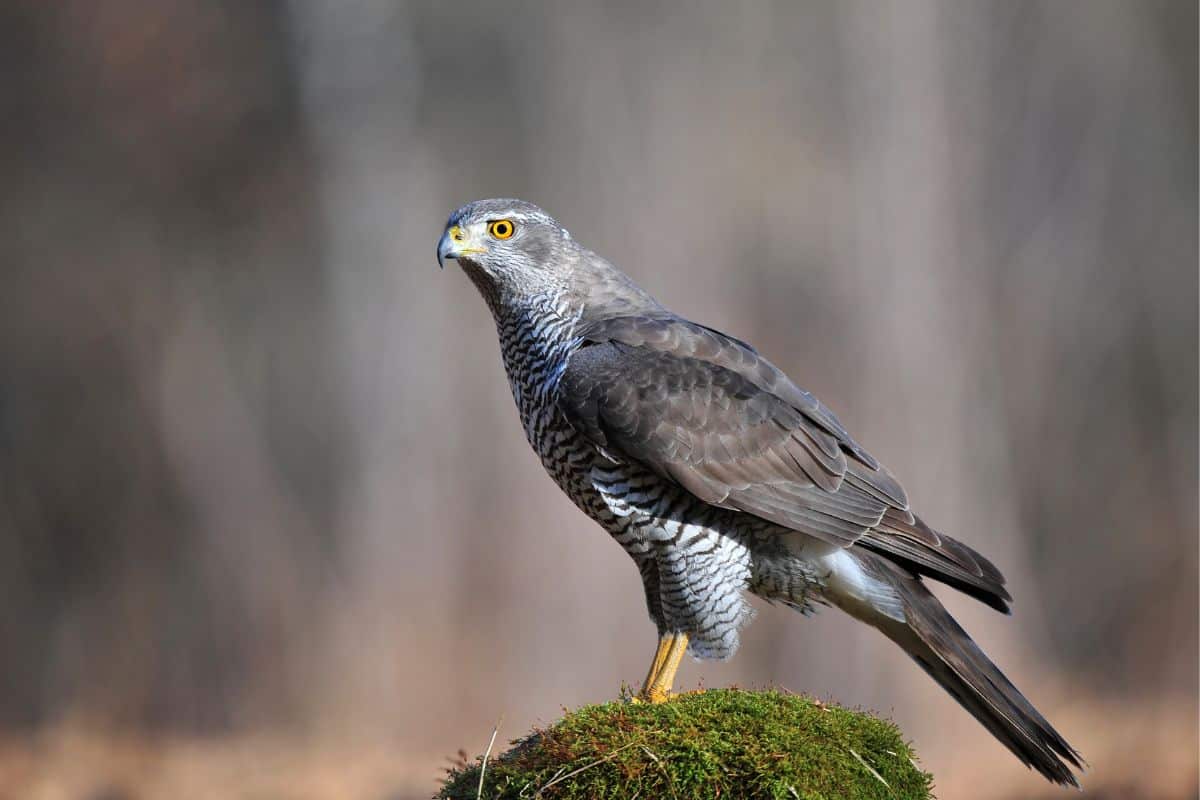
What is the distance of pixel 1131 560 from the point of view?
9633 millimetres

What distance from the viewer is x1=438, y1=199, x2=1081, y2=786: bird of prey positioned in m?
3.47

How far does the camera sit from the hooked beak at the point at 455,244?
12.7 feet

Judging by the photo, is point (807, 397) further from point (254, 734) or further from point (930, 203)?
point (254, 734)

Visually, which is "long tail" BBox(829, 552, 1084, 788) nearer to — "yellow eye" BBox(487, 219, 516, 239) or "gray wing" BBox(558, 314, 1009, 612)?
"gray wing" BBox(558, 314, 1009, 612)

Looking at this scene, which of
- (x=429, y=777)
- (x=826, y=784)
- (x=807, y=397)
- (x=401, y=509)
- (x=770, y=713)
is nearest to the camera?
(x=826, y=784)

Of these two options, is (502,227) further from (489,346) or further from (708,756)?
(489,346)

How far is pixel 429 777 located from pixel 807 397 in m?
4.91

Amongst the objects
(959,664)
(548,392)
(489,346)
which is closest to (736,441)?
(548,392)

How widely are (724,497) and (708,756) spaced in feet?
2.91

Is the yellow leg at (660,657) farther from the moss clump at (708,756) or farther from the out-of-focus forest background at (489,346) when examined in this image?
the out-of-focus forest background at (489,346)

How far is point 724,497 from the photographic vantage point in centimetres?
345

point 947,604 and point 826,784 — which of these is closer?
point 826,784

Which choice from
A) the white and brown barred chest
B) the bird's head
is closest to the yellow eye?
the bird's head

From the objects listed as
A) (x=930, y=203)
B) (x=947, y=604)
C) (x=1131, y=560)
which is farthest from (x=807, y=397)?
(x=1131, y=560)
